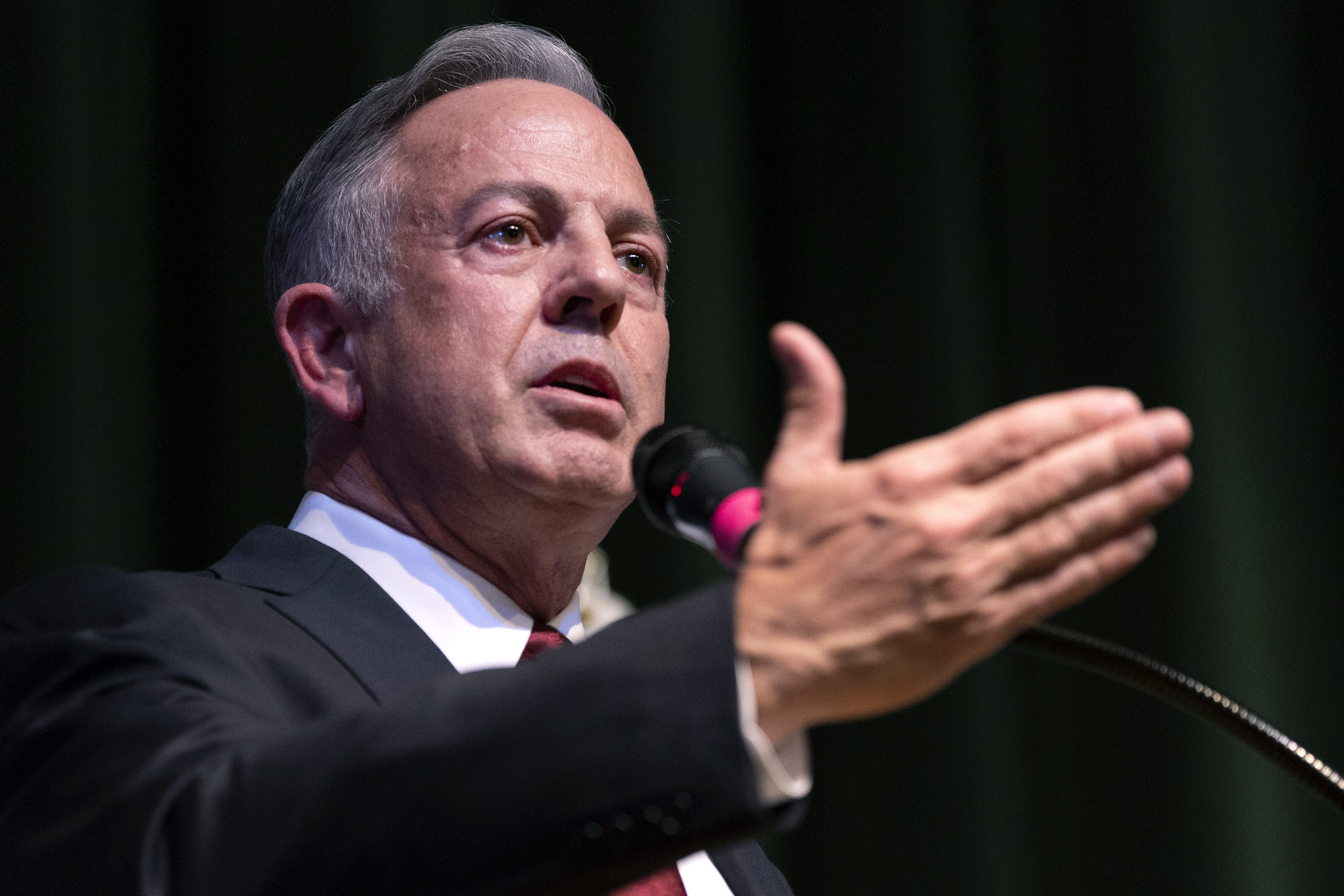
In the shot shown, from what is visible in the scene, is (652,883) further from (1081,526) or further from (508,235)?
(508,235)

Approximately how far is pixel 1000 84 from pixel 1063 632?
1.61 m

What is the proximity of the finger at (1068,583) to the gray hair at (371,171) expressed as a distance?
970mm

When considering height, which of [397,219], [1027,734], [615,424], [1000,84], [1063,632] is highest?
[1000,84]

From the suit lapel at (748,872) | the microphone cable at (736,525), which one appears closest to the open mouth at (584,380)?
the microphone cable at (736,525)

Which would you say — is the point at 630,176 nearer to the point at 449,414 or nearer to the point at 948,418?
the point at 449,414

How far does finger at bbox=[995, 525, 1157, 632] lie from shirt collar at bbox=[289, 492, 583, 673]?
0.68 m

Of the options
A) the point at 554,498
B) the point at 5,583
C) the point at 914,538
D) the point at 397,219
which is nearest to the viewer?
the point at 914,538

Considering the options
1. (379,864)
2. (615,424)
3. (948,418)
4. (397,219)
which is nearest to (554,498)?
(615,424)

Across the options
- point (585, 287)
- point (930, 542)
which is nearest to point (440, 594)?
point (585, 287)

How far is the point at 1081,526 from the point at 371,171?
1140 mm

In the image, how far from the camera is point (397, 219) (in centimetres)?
146

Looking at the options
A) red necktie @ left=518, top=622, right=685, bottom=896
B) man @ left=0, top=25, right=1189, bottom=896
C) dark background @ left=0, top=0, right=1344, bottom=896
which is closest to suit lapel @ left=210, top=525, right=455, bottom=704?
man @ left=0, top=25, right=1189, bottom=896

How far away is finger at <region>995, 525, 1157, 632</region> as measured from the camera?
0.65 meters

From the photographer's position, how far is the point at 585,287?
53.0 inches
